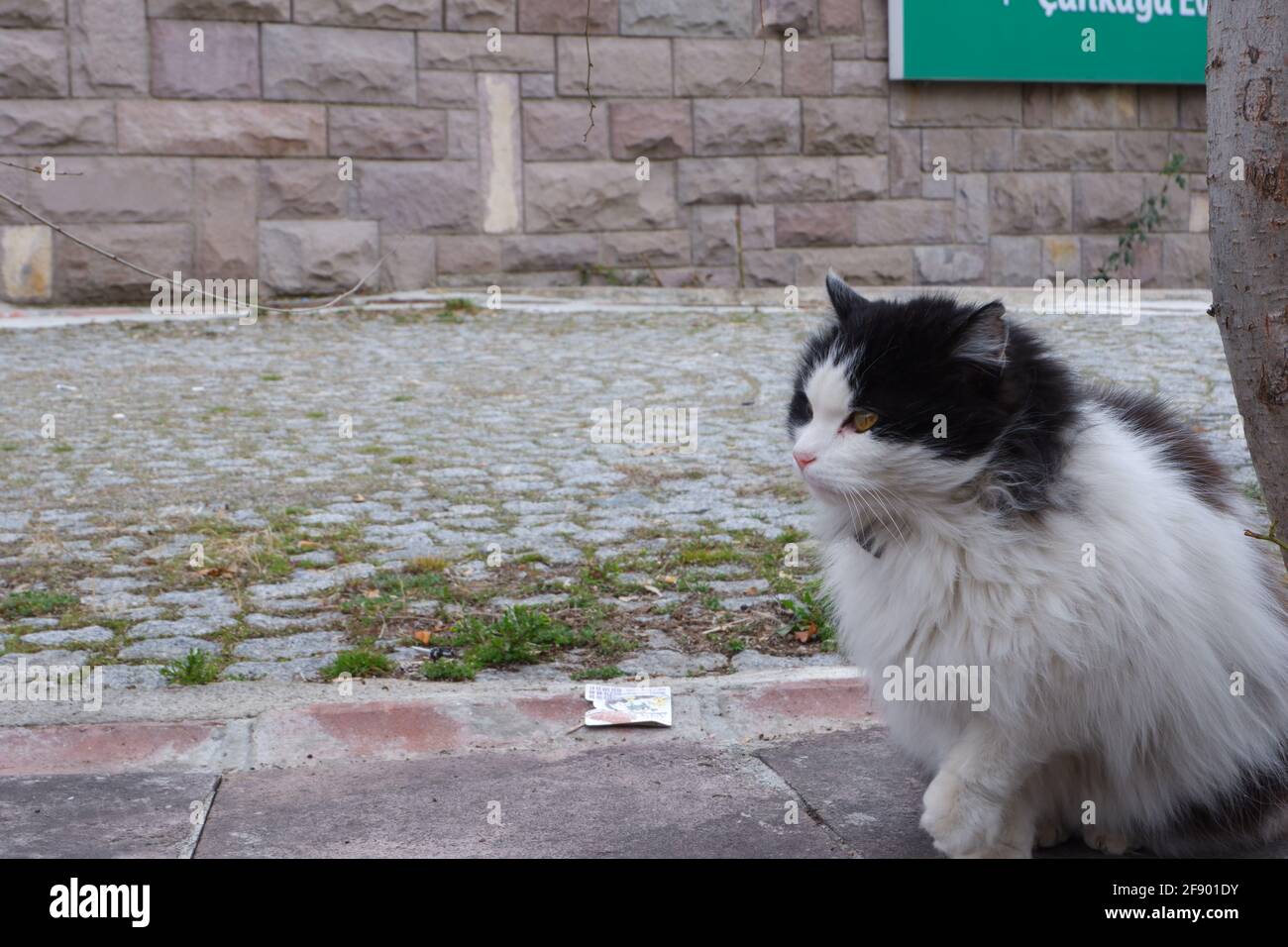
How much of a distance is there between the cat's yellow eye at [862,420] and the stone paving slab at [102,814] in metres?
1.58

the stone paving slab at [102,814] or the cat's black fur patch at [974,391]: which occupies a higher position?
the cat's black fur patch at [974,391]

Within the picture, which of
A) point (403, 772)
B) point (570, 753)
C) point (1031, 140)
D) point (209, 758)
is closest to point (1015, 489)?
point (570, 753)

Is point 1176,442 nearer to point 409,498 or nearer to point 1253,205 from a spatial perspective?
point 1253,205

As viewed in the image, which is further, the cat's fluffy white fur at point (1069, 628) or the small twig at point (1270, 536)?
the small twig at point (1270, 536)

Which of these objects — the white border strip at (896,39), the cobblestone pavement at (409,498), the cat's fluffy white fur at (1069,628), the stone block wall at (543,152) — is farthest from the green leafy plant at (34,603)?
the white border strip at (896,39)

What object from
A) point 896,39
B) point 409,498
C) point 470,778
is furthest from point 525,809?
point 896,39

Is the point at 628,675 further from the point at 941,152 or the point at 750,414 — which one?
the point at 941,152

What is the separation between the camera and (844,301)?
2.89 meters

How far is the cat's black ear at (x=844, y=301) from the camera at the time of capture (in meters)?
2.84

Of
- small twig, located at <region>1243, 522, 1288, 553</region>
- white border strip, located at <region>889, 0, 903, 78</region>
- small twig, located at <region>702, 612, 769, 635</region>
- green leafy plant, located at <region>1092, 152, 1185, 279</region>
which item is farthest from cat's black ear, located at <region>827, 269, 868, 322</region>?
green leafy plant, located at <region>1092, 152, 1185, 279</region>

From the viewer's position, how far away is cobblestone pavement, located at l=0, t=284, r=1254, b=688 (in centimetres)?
415

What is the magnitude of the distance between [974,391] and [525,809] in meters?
1.32

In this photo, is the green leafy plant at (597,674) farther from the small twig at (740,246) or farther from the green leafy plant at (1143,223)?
the green leafy plant at (1143,223)

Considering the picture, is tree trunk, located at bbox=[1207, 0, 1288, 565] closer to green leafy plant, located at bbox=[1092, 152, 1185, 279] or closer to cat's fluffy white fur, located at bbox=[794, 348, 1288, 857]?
cat's fluffy white fur, located at bbox=[794, 348, 1288, 857]
